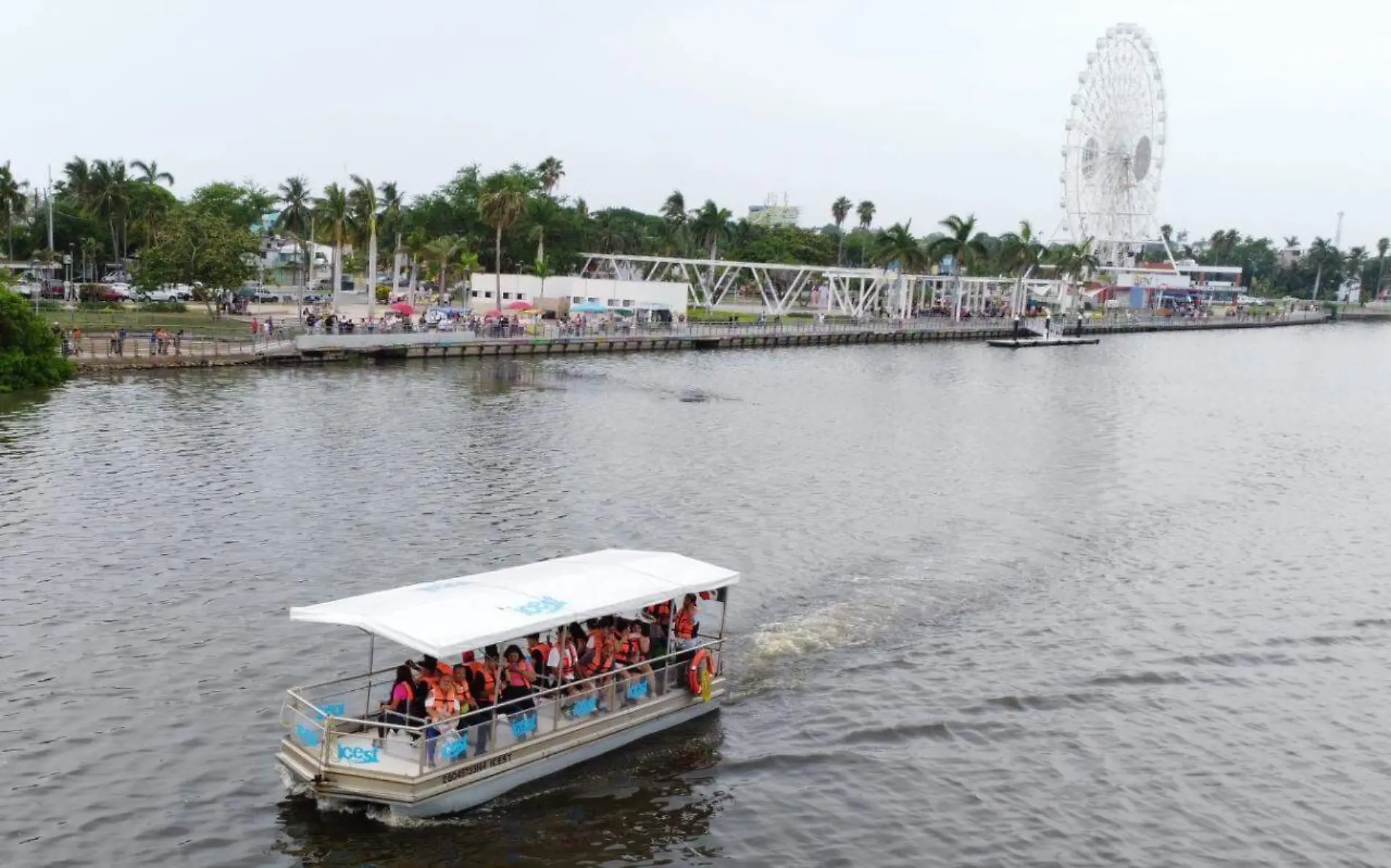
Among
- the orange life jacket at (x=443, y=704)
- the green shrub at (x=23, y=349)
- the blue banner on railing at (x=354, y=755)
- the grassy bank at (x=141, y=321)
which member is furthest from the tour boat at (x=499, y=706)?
the grassy bank at (x=141, y=321)

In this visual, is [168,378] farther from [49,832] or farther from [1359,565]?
[1359,565]

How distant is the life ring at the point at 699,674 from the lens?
73.8ft

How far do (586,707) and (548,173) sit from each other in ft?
468

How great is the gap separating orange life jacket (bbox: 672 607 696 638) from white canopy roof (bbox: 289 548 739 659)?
77 cm

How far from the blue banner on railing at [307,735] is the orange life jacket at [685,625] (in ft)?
23.3

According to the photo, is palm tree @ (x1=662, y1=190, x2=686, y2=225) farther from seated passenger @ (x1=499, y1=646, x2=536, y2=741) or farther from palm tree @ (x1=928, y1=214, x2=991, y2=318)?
seated passenger @ (x1=499, y1=646, x2=536, y2=741)

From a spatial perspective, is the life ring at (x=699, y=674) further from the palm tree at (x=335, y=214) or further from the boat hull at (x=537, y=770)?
the palm tree at (x=335, y=214)

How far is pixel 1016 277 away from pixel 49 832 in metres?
151

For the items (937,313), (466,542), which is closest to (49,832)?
(466,542)

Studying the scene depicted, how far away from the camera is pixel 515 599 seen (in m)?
20.3

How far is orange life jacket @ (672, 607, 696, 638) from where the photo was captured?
23.0 metres

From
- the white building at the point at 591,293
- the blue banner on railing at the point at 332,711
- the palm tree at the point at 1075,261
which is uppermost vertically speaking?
the palm tree at the point at 1075,261

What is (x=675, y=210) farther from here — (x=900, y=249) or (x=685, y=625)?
(x=685, y=625)

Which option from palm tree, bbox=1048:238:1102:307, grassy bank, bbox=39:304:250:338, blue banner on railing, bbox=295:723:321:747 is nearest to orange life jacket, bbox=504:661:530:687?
blue banner on railing, bbox=295:723:321:747
